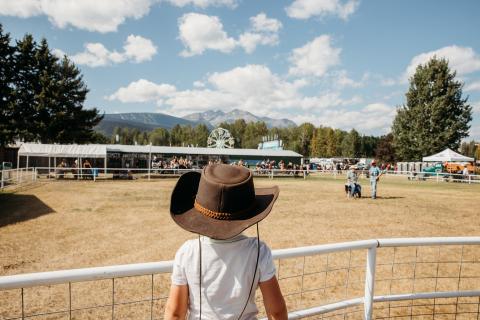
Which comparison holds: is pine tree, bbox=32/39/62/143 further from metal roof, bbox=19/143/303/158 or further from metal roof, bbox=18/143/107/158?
metal roof, bbox=18/143/107/158

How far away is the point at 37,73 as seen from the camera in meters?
48.2

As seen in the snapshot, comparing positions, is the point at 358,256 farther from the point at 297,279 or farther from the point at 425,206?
the point at 425,206

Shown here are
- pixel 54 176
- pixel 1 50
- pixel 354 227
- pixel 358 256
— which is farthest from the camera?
pixel 1 50

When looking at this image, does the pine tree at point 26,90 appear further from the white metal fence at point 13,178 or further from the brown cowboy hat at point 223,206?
the brown cowboy hat at point 223,206

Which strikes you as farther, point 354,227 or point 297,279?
point 354,227

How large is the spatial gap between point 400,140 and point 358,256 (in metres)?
46.5

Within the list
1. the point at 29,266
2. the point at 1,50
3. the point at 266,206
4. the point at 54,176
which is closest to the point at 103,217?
the point at 29,266

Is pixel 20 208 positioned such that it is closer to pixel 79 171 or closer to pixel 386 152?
pixel 79 171

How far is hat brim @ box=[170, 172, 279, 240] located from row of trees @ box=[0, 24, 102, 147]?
49630 millimetres

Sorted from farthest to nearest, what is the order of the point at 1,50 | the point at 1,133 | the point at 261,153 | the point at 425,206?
the point at 261,153, the point at 1,50, the point at 1,133, the point at 425,206

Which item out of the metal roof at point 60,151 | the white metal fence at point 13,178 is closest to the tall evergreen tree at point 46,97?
the metal roof at point 60,151

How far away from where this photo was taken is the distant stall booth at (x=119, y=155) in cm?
3433

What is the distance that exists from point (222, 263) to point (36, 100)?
53843 millimetres

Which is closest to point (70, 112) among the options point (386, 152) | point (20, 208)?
point (20, 208)
